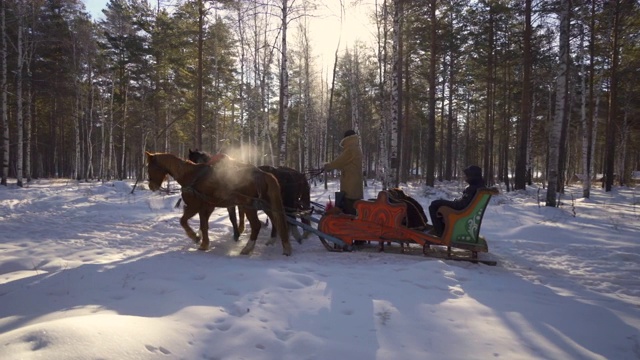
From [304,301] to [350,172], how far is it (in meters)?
3.37

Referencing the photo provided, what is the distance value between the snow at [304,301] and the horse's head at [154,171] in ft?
3.59

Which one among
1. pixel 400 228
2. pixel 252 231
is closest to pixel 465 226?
pixel 400 228

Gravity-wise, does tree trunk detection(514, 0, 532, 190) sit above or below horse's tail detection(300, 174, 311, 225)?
above

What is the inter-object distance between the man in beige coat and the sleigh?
472 mm

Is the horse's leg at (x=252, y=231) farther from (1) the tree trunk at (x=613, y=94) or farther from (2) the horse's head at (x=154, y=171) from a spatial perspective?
(1) the tree trunk at (x=613, y=94)

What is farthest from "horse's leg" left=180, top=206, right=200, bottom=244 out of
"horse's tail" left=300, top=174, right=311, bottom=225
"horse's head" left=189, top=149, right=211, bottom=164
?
"horse's tail" left=300, top=174, right=311, bottom=225

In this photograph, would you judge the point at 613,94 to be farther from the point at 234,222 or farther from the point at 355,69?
the point at 234,222

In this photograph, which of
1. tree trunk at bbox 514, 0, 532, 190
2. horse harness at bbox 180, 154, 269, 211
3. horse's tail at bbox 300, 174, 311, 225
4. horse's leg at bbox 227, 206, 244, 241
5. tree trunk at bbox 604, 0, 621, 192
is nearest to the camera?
horse harness at bbox 180, 154, 269, 211

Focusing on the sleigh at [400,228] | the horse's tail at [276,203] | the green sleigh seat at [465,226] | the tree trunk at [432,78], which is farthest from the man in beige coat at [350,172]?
the tree trunk at [432,78]

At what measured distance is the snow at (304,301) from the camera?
252cm

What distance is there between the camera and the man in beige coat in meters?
6.46

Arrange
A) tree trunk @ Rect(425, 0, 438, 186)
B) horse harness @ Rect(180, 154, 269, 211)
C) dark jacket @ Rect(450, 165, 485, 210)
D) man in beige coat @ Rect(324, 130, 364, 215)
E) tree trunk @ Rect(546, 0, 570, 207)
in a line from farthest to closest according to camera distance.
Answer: tree trunk @ Rect(425, 0, 438, 186) < tree trunk @ Rect(546, 0, 570, 207) < man in beige coat @ Rect(324, 130, 364, 215) < horse harness @ Rect(180, 154, 269, 211) < dark jacket @ Rect(450, 165, 485, 210)

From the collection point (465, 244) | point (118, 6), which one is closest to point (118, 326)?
point (465, 244)

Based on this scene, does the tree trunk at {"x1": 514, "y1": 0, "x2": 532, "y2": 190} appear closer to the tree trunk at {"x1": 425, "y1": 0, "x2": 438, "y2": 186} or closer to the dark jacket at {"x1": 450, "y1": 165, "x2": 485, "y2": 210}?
the tree trunk at {"x1": 425, "y1": 0, "x2": 438, "y2": 186}
